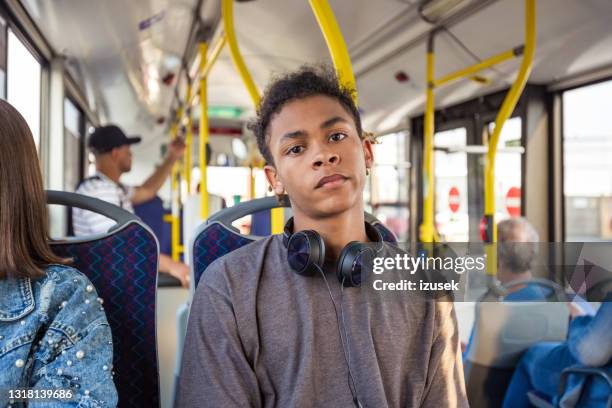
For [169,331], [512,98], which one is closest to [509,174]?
[512,98]

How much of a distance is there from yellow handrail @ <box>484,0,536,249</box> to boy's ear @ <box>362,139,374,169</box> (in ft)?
5.78

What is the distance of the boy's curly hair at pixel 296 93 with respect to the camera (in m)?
1.56

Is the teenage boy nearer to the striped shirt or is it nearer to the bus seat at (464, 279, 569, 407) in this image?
the bus seat at (464, 279, 569, 407)

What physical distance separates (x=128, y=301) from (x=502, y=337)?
1.68 metres

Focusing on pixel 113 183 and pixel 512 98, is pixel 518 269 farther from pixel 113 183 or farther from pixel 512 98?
pixel 113 183

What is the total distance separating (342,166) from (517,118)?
3568 mm

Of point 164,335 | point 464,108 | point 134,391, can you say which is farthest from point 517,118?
point 134,391

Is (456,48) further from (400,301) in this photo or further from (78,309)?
(78,309)

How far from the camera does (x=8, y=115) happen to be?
1.29 meters

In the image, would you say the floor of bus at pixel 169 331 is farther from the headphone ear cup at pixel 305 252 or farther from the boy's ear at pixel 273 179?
the headphone ear cup at pixel 305 252

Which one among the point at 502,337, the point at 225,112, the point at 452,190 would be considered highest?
the point at 225,112

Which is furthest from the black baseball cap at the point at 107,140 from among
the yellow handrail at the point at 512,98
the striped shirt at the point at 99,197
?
the yellow handrail at the point at 512,98

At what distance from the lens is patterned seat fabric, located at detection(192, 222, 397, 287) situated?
1713 mm

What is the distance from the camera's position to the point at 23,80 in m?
4.12
